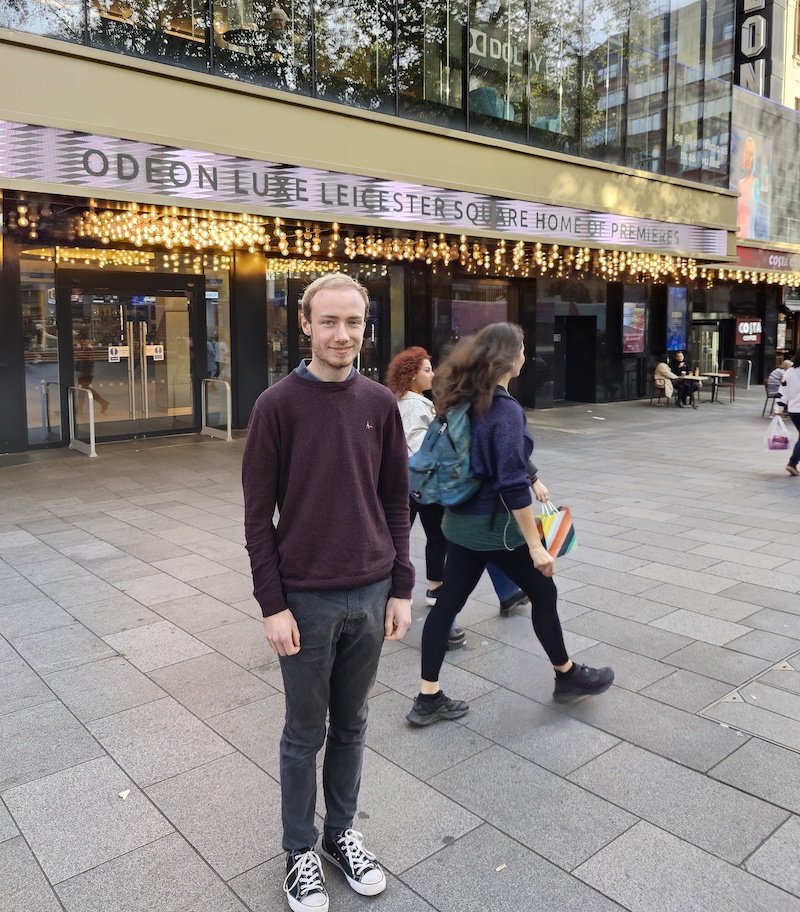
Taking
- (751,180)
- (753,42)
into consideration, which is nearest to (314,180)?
(751,180)

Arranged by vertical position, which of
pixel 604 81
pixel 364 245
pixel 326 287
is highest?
pixel 604 81

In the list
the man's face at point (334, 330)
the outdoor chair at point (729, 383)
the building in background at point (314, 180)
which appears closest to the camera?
the man's face at point (334, 330)

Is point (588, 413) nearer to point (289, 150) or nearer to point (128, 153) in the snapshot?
point (289, 150)

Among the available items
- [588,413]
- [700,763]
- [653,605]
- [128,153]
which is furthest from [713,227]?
[700,763]

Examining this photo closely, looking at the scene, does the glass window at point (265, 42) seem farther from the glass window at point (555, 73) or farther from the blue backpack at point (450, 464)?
the blue backpack at point (450, 464)

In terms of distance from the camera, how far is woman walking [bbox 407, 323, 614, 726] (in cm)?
349

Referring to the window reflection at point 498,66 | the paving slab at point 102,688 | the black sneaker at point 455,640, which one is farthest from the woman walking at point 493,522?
the window reflection at point 498,66

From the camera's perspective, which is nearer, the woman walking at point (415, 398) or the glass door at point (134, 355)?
the woman walking at point (415, 398)

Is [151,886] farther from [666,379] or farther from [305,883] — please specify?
[666,379]

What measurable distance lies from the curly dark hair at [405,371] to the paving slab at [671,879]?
9.03 ft

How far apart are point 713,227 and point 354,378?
53.6 feet

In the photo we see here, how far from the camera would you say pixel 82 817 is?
3.03 metres

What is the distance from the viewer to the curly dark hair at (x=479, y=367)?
11.7 feet

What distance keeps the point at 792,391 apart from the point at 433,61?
7.41 metres
